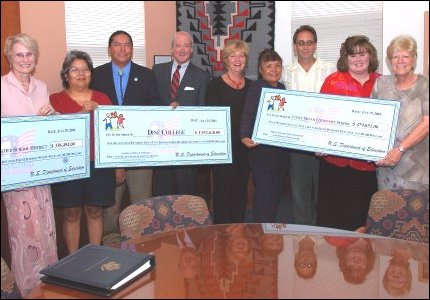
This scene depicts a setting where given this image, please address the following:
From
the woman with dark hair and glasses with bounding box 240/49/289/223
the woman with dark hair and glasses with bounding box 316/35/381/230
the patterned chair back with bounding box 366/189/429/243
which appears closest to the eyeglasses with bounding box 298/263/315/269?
the patterned chair back with bounding box 366/189/429/243

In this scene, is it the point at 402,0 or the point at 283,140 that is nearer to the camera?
the point at 283,140

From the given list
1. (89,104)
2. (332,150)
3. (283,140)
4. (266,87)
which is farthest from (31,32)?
(332,150)

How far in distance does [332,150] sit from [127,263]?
6.88 feet

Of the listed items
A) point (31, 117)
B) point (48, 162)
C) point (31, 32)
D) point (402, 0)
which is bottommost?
point (48, 162)

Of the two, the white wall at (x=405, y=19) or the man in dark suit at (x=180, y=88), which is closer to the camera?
the man in dark suit at (x=180, y=88)

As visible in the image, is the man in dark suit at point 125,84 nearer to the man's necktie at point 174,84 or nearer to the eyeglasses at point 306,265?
the man's necktie at point 174,84

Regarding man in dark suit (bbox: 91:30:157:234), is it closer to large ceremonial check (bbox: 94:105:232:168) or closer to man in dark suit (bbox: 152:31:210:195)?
man in dark suit (bbox: 152:31:210:195)

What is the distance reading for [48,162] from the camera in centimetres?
330

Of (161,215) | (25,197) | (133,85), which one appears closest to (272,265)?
(161,215)

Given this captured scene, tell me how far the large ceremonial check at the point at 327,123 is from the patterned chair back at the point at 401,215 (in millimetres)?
744

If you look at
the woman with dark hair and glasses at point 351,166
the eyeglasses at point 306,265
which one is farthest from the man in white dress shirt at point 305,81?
the eyeglasses at point 306,265

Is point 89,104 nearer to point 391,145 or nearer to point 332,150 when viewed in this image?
point 332,150

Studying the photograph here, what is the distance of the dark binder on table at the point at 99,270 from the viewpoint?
5.56ft

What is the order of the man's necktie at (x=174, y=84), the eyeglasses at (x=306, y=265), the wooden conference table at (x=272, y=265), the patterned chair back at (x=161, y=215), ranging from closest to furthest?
the wooden conference table at (x=272, y=265) → the eyeglasses at (x=306, y=265) → the patterned chair back at (x=161, y=215) → the man's necktie at (x=174, y=84)
